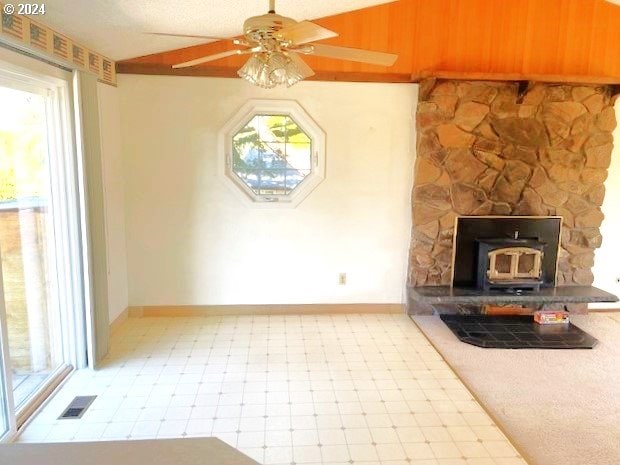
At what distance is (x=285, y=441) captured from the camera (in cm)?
238

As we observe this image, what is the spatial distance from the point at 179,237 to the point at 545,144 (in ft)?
11.7

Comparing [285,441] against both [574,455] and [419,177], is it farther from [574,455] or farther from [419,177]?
[419,177]

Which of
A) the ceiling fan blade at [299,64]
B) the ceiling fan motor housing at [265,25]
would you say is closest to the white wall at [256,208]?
the ceiling fan blade at [299,64]

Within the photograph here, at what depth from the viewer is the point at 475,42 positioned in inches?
157

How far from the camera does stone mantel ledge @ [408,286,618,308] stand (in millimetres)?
3957

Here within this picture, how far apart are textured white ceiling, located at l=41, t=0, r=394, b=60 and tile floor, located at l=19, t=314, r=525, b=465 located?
7.52 ft

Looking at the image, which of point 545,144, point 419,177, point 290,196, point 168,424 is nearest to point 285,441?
point 168,424

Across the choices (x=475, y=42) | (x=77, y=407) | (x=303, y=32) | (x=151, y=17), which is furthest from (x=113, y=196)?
(x=475, y=42)

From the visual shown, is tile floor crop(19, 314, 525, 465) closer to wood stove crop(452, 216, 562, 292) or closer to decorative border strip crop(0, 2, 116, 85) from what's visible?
wood stove crop(452, 216, 562, 292)

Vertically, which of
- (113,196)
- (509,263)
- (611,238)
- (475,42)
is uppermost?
(475,42)

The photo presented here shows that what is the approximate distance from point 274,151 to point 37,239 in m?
2.10

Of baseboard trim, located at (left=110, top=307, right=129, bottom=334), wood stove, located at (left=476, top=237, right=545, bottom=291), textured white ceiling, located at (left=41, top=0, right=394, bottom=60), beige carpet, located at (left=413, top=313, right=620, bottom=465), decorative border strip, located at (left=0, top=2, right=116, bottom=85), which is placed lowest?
beige carpet, located at (left=413, top=313, right=620, bottom=465)

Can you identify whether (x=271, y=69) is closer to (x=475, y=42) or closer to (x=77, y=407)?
(x=77, y=407)

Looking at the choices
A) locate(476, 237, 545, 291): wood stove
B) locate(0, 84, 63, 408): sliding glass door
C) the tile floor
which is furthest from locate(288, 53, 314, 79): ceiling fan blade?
locate(476, 237, 545, 291): wood stove
